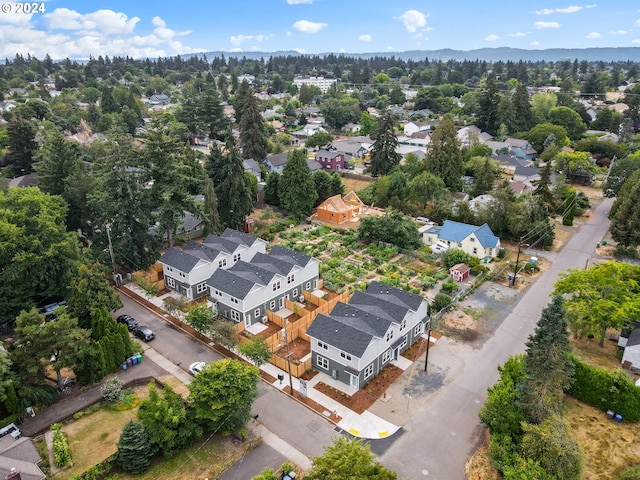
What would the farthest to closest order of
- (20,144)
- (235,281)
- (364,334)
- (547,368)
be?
(20,144), (235,281), (364,334), (547,368)

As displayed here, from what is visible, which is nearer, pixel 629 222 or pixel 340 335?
pixel 340 335

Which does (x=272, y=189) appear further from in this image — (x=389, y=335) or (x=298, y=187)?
(x=389, y=335)

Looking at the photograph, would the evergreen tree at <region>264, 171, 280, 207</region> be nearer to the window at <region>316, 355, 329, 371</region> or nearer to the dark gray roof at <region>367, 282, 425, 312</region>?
the dark gray roof at <region>367, 282, 425, 312</region>

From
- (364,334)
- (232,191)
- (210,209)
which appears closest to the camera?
(364,334)

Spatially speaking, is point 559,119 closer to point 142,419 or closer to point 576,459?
point 576,459

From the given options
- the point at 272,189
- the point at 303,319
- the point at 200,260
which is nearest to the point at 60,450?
the point at 303,319

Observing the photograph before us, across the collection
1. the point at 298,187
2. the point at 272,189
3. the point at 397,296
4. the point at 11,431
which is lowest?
the point at 11,431

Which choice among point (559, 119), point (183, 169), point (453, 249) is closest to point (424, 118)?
point (559, 119)
